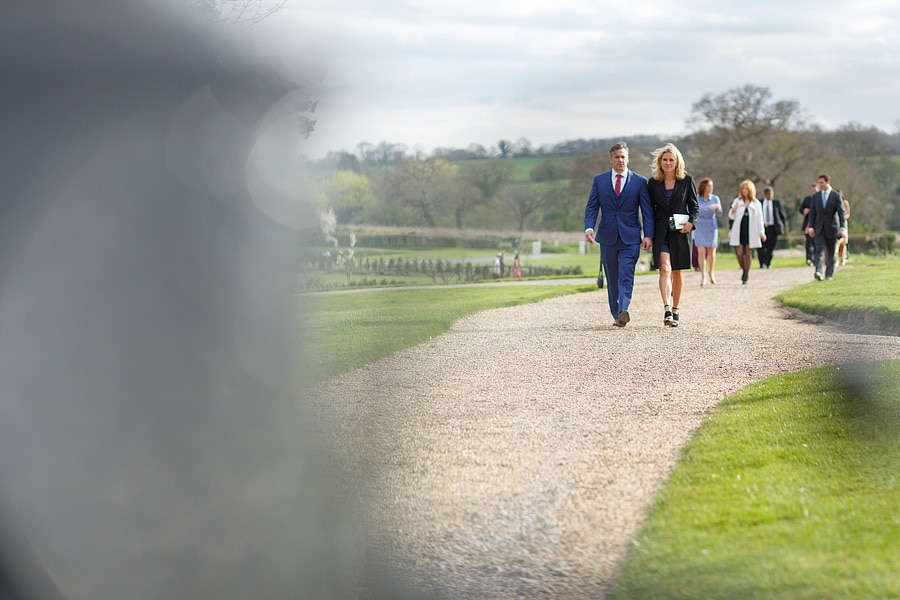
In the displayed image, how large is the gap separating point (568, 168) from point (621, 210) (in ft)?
17.9

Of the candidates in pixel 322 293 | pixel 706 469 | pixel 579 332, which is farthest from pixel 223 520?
pixel 322 293

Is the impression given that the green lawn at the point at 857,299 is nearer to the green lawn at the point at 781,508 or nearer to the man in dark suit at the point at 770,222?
the man in dark suit at the point at 770,222

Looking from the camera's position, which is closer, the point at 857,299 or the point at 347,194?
the point at 347,194

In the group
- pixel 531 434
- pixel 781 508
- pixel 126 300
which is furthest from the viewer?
pixel 126 300

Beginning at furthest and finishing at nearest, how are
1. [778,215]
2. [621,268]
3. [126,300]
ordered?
[778,215] → [621,268] → [126,300]

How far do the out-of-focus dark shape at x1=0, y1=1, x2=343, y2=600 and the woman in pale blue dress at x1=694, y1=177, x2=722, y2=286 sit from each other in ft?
32.0

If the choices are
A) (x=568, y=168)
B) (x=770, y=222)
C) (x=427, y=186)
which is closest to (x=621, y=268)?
(x=427, y=186)

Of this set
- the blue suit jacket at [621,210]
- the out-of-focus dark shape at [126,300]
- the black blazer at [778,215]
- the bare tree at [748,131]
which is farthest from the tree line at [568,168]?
the black blazer at [778,215]

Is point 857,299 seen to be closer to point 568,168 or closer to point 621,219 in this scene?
point 621,219

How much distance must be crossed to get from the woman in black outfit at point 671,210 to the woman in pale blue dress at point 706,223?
4.39 metres

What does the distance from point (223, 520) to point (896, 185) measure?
943cm

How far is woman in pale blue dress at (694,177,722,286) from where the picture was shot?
15047 mm

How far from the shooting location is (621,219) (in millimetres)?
10328

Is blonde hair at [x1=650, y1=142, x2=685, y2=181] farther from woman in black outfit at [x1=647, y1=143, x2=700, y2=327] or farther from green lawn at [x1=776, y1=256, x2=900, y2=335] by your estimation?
green lawn at [x1=776, y1=256, x2=900, y2=335]
